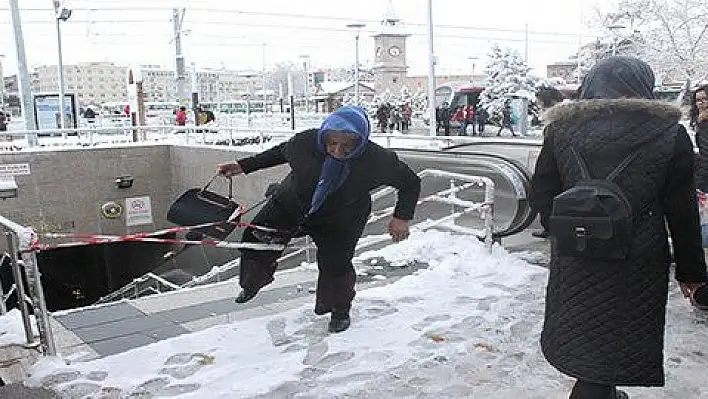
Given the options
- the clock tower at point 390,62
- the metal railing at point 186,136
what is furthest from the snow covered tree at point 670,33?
the clock tower at point 390,62

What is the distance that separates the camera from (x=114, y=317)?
488 centimetres

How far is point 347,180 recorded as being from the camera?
4.07 m

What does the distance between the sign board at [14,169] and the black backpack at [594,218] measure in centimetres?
1410

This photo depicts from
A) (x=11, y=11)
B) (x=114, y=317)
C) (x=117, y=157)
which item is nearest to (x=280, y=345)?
(x=114, y=317)

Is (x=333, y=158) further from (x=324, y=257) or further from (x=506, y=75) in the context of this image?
(x=506, y=75)

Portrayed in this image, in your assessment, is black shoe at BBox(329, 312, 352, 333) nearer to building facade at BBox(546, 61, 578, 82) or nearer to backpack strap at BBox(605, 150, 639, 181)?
backpack strap at BBox(605, 150, 639, 181)

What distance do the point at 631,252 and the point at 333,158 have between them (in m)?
1.90

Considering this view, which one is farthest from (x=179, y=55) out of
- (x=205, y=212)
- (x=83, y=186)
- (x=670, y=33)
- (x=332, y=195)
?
(x=332, y=195)

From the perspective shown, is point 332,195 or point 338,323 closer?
point 332,195

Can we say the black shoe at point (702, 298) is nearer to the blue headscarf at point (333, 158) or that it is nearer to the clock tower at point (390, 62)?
the blue headscarf at point (333, 158)

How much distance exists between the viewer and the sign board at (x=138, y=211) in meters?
16.3

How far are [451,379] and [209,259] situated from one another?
11066 mm

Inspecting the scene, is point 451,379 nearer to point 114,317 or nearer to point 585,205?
point 585,205

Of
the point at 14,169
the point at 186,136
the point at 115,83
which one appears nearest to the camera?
the point at 14,169
